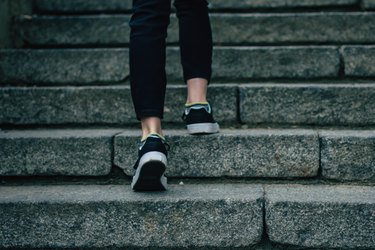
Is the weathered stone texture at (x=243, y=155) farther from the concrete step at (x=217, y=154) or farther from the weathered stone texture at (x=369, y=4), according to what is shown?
the weathered stone texture at (x=369, y=4)

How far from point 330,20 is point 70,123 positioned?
5.60ft

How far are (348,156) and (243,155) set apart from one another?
1.49ft

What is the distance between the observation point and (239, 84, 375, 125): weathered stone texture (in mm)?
2637

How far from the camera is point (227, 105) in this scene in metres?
2.75

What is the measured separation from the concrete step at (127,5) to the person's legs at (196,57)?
1391 millimetres

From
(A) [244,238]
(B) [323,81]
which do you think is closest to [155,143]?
(A) [244,238]

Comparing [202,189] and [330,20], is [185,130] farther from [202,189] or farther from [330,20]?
[330,20]

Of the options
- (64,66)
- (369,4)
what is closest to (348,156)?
(369,4)

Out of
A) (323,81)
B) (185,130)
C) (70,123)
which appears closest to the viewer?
(185,130)

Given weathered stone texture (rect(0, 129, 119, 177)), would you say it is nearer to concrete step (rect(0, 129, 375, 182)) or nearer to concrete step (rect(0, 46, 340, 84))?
concrete step (rect(0, 129, 375, 182))

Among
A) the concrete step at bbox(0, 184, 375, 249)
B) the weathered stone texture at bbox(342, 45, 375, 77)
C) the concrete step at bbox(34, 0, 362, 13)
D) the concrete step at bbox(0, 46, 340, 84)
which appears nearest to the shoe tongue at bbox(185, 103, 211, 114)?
the concrete step at bbox(0, 184, 375, 249)

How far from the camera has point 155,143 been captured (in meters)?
2.03

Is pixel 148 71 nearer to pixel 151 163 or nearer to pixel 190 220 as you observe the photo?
pixel 151 163

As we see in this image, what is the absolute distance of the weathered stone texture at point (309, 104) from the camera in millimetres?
2637
